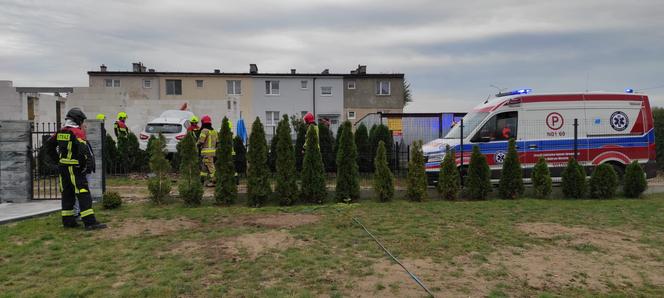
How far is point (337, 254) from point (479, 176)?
18.9 ft

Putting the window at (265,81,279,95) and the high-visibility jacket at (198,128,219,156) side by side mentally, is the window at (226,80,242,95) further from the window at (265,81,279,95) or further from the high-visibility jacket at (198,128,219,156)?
the high-visibility jacket at (198,128,219,156)

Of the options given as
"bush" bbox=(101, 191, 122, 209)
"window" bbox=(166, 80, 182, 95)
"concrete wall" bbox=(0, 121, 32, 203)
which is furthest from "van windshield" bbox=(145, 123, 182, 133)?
"window" bbox=(166, 80, 182, 95)

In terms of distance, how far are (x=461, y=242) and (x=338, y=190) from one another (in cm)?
415

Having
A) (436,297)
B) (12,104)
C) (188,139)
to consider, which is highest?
(12,104)

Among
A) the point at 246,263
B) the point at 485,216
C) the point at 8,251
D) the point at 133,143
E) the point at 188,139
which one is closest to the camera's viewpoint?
the point at 246,263

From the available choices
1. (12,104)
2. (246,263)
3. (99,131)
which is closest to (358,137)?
(99,131)

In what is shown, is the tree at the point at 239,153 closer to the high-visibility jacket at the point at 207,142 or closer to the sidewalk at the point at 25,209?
the high-visibility jacket at the point at 207,142

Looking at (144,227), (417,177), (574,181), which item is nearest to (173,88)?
(417,177)

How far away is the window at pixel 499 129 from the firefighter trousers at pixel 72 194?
8745 mm

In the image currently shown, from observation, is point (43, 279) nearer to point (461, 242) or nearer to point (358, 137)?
point (461, 242)

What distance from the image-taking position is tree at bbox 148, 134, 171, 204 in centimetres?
998

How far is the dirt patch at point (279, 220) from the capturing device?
26.0ft

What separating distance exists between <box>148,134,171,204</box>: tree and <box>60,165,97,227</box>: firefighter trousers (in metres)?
2.39

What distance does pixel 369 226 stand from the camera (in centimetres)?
771
